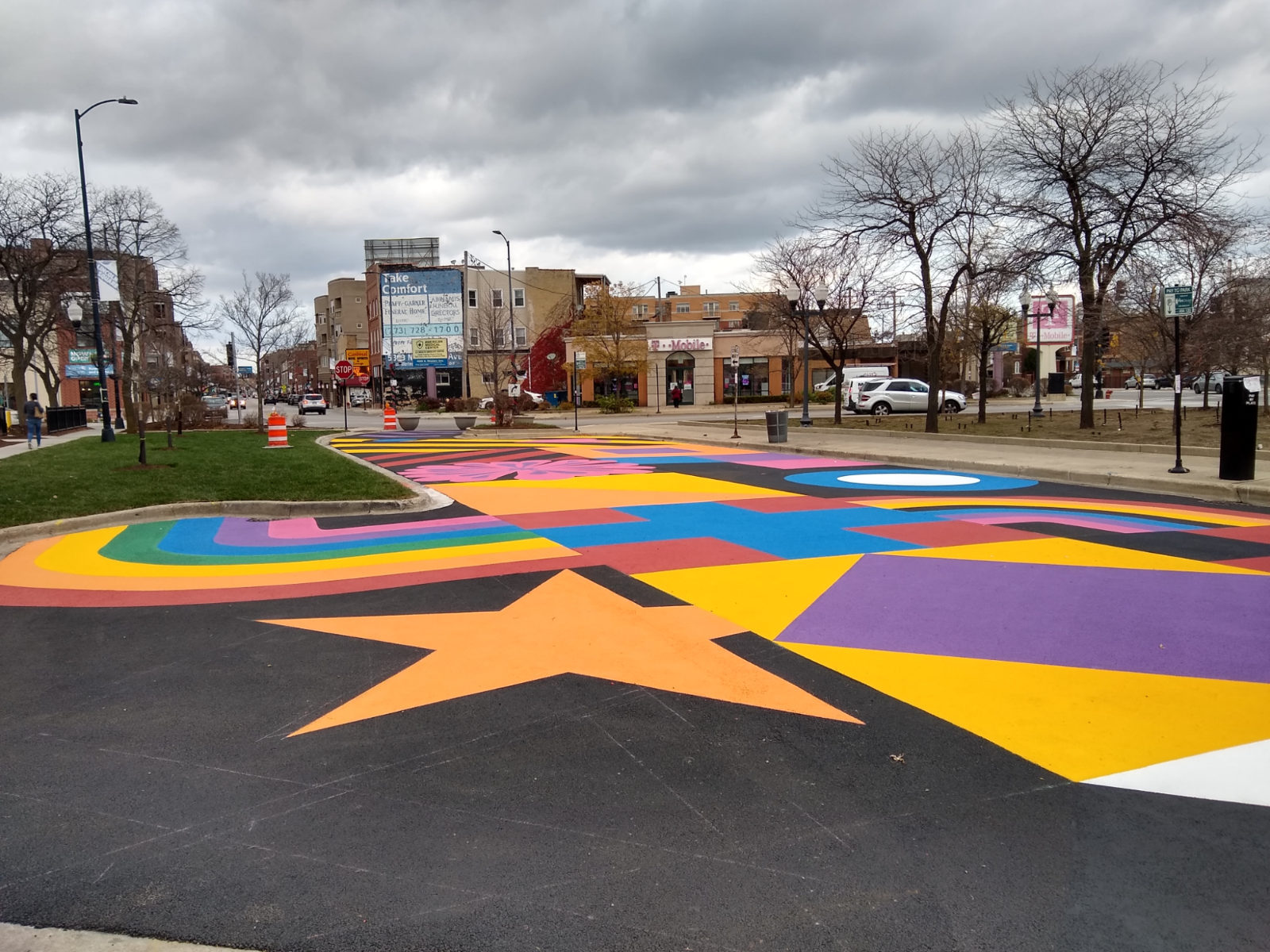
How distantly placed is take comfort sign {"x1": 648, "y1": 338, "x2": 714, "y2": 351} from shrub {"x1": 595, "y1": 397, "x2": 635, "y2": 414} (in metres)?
5.34

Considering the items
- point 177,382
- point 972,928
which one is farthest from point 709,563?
point 177,382

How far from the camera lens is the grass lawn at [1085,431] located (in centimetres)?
2123

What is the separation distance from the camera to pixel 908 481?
15445mm

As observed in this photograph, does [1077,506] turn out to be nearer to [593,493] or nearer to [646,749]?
[593,493]

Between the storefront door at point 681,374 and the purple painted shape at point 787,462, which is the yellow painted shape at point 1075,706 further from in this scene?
the storefront door at point 681,374

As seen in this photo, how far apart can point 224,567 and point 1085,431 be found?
2219cm

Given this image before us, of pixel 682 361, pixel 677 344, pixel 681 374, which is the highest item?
pixel 677 344

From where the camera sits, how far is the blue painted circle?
14.3 metres

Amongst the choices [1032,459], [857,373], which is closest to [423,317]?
[857,373]

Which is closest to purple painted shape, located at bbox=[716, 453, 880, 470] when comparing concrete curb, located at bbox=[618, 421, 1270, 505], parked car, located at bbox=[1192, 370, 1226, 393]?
concrete curb, located at bbox=[618, 421, 1270, 505]

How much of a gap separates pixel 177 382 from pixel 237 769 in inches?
2057

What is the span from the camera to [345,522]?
1134 cm

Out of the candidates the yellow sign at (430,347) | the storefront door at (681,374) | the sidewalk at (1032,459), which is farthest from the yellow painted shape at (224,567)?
the yellow sign at (430,347)

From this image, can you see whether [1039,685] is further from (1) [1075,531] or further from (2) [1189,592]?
(1) [1075,531]
